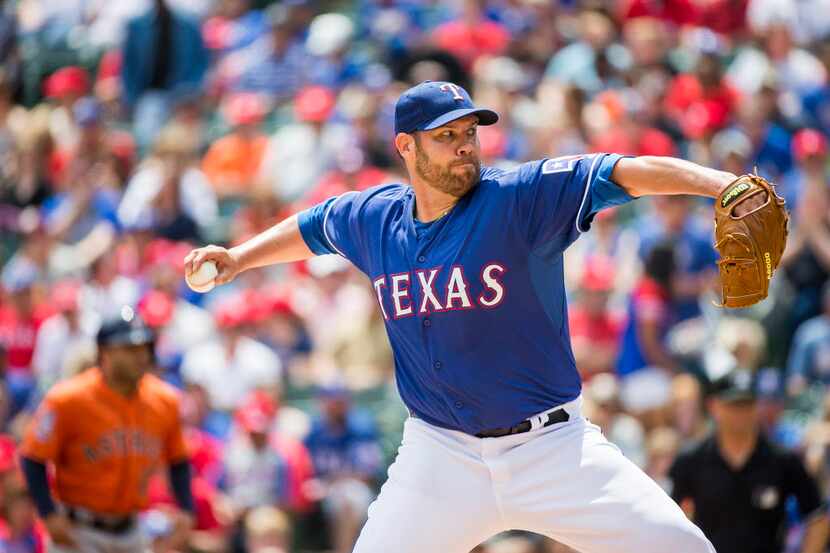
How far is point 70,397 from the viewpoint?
734 cm

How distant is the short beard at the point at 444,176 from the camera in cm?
533

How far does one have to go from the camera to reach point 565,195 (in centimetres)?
504

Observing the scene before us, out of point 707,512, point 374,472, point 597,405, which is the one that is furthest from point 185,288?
point 707,512

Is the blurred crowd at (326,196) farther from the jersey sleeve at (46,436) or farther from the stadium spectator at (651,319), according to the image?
the jersey sleeve at (46,436)

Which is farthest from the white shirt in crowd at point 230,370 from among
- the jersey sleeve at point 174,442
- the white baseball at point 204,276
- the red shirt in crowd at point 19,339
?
the white baseball at point 204,276

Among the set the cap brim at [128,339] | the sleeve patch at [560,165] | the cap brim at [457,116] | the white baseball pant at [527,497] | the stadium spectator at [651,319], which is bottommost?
the stadium spectator at [651,319]

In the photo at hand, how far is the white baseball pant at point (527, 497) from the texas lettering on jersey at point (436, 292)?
17.8 inches

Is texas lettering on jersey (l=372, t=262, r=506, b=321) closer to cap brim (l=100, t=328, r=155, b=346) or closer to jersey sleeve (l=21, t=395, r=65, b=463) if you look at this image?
cap brim (l=100, t=328, r=155, b=346)

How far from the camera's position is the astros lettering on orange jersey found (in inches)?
286

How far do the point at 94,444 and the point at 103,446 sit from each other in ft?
0.14

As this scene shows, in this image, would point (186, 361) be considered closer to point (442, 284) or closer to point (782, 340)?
point (782, 340)

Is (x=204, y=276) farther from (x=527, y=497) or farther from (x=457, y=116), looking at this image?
(x=527, y=497)

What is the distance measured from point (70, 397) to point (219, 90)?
7.23 metres

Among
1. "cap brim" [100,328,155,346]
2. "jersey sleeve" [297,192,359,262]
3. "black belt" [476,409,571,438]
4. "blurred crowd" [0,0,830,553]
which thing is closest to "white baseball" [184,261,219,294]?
"jersey sleeve" [297,192,359,262]
